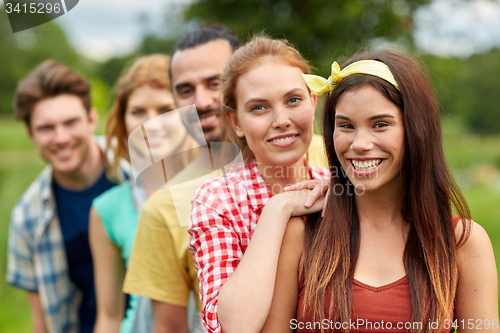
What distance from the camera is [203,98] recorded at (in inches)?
→ 108

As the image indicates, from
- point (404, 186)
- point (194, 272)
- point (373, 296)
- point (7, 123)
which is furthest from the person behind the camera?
point (7, 123)

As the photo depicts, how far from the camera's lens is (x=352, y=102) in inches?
69.8

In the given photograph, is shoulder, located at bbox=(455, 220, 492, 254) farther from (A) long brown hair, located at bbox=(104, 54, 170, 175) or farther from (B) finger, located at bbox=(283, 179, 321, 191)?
(A) long brown hair, located at bbox=(104, 54, 170, 175)

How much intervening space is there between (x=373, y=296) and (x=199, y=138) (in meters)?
1.46

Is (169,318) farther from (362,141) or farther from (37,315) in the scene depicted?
(37,315)

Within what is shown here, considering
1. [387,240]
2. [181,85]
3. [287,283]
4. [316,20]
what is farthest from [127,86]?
[316,20]

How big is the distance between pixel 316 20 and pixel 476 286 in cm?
617

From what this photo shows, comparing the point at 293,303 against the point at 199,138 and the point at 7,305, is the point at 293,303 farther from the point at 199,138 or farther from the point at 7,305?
the point at 7,305

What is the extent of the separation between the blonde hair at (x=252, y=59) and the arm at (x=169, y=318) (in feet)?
3.01

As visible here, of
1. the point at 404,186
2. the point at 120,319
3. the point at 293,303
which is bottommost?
the point at 120,319

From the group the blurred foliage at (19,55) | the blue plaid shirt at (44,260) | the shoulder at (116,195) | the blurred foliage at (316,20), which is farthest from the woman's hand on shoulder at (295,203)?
the blurred foliage at (19,55)

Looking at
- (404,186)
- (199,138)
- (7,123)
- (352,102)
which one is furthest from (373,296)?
(7,123)

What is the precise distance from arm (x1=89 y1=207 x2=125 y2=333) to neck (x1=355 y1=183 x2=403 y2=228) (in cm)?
184

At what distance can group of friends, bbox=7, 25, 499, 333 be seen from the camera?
5.76 feet
